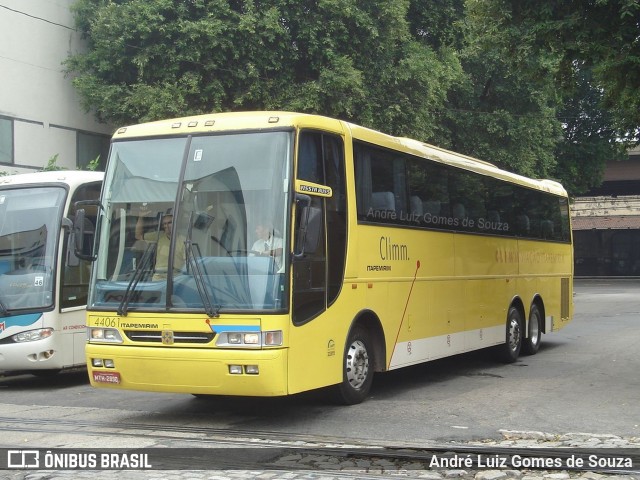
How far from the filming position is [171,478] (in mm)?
6473

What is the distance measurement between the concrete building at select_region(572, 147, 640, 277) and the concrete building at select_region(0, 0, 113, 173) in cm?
4658

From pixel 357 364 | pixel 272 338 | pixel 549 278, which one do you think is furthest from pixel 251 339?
pixel 549 278

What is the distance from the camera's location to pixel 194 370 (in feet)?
27.2

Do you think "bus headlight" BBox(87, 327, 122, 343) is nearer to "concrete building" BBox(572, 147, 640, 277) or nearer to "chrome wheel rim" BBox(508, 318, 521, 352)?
"chrome wheel rim" BBox(508, 318, 521, 352)

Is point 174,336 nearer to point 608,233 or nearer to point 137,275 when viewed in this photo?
point 137,275

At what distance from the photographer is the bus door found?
27.7 feet

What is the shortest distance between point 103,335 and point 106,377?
436mm

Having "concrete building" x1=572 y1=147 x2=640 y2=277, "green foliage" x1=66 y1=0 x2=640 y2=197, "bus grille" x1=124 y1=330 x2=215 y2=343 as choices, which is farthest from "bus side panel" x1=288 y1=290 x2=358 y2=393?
"concrete building" x1=572 y1=147 x2=640 y2=277

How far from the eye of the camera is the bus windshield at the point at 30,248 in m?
12.2

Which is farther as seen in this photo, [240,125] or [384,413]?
[384,413]

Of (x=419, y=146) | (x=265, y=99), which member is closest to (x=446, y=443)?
(x=419, y=146)

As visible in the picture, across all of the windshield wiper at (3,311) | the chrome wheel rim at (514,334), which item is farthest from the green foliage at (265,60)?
the windshield wiper at (3,311)

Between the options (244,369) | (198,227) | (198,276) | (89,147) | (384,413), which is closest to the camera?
(244,369)

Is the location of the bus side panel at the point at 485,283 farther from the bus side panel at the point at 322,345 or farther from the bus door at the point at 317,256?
the bus door at the point at 317,256
